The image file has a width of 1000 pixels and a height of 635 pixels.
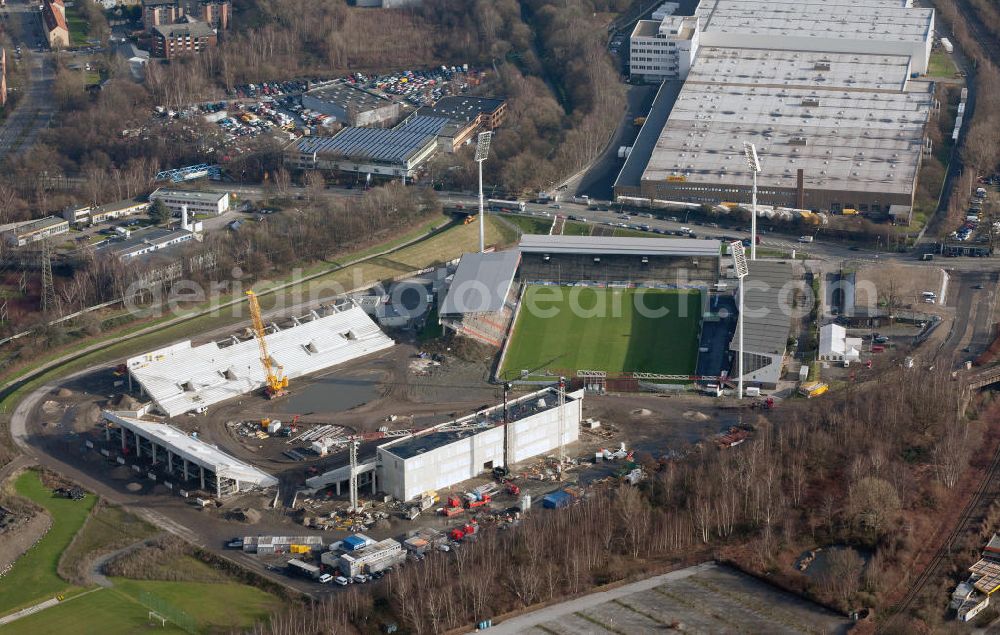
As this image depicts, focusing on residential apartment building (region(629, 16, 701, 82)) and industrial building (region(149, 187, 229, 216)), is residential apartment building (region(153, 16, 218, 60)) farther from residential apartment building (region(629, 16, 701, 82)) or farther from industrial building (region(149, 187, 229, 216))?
residential apartment building (region(629, 16, 701, 82))

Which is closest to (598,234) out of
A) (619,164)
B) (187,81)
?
(619,164)

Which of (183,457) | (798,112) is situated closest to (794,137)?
(798,112)

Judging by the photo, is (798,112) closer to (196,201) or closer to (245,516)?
(196,201)

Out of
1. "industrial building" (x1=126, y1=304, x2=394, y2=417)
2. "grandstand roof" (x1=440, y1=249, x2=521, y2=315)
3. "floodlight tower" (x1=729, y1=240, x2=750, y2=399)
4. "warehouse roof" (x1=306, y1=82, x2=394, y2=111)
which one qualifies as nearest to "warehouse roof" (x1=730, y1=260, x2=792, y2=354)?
"floodlight tower" (x1=729, y1=240, x2=750, y2=399)

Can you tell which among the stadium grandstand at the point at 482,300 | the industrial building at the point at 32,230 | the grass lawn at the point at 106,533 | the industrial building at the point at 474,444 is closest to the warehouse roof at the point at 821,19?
the stadium grandstand at the point at 482,300

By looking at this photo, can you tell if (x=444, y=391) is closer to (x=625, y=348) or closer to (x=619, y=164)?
(x=625, y=348)
